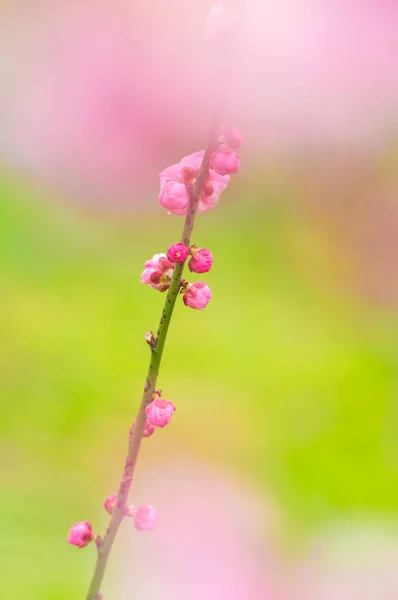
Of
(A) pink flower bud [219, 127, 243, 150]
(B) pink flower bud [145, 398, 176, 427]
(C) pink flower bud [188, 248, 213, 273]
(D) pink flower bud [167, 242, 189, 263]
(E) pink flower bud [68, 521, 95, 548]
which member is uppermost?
(A) pink flower bud [219, 127, 243, 150]

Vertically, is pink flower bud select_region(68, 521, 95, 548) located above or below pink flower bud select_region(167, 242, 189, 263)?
below

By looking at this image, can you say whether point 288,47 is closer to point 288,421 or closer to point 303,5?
point 303,5

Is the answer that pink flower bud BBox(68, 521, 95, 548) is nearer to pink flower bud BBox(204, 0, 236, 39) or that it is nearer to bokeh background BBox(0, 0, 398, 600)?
pink flower bud BBox(204, 0, 236, 39)

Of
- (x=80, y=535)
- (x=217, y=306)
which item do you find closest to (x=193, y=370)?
(x=217, y=306)

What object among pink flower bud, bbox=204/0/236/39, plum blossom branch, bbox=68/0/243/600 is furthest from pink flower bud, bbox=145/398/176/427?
pink flower bud, bbox=204/0/236/39

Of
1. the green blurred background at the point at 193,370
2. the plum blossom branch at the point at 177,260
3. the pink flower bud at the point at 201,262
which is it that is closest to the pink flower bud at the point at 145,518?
the plum blossom branch at the point at 177,260

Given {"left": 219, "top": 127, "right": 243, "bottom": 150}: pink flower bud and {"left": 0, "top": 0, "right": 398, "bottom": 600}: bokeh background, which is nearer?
{"left": 219, "top": 127, "right": 243, "bottom": 150}: pink flower bud

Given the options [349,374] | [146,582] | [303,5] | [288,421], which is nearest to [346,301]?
[349,374]
